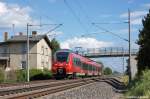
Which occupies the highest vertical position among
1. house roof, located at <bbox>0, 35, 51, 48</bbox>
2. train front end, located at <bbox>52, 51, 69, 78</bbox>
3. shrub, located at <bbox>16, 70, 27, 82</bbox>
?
house roof, located at <bbox>0, 35, 51, 48</bbox>

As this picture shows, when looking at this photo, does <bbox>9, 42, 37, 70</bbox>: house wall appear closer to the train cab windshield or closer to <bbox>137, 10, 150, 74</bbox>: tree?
the train cab windshield

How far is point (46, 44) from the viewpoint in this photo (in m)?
85.7

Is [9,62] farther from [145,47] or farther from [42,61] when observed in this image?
[145,47]

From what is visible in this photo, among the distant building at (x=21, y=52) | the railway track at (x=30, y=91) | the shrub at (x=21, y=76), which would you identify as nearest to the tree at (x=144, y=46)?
the railway track at (x=30, y=91)

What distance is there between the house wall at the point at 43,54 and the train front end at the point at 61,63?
29.8m

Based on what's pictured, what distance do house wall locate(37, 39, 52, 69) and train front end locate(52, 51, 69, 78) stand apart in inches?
1173

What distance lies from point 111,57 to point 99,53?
3985 mm

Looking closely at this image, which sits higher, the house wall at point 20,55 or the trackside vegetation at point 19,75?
the house wall at point 20,55

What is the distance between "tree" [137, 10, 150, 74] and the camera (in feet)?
135

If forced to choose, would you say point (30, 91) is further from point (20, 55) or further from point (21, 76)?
point (20, 55)

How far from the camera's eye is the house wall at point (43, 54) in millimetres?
80125

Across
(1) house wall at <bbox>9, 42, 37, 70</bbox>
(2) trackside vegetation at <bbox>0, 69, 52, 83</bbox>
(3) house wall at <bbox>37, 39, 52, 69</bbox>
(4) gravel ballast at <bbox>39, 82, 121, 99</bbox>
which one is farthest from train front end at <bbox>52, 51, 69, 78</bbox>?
(3) house wall at <bbox>37, 39, 52, 69</bbox>

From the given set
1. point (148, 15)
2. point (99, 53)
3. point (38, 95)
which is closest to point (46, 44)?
point (99, 53)

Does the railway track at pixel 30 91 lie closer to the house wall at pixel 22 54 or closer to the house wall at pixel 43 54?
the house wall at pixel 22 54
